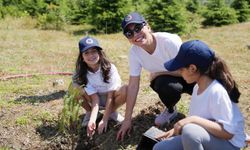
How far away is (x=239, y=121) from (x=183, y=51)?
0.60m

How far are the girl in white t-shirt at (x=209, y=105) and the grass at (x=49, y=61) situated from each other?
1161mm

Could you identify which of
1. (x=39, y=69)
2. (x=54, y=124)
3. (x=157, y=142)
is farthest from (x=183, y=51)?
(x=39, y=69)

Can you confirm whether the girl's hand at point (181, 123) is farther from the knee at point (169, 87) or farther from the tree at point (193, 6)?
the tree at point (193, 6)

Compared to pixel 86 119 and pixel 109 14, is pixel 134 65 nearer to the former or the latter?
pixel 86 119

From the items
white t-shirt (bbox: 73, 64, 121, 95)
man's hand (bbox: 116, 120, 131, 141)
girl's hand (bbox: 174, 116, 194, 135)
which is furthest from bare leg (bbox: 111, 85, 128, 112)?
girl's hand (bbox: 174, 116, 194, 135)

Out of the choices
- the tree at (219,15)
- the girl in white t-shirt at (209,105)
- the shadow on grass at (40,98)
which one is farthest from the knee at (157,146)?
the tree at (219,15)

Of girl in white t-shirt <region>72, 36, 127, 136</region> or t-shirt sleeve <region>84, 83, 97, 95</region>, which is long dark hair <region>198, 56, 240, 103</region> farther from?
t-shirt sleeve <region>84, 83, 97, 95</region>

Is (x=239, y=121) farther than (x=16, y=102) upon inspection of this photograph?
No

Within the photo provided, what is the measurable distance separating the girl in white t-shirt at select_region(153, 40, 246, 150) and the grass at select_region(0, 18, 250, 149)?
1161 mm

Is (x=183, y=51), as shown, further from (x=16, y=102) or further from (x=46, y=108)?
(x=16, y=102)

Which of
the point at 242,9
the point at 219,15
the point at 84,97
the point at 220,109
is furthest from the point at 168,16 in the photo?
the point at 220,109

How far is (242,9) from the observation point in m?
16.0

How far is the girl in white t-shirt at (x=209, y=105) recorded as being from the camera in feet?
8.66

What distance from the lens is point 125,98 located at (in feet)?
13.2
